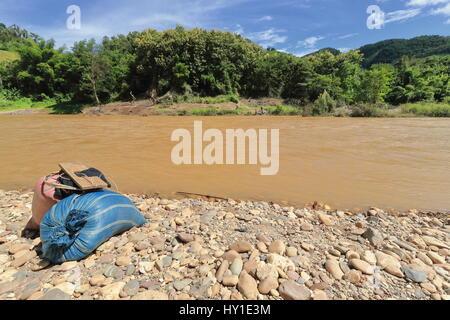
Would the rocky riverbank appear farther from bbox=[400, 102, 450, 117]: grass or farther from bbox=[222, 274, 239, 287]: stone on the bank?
bbox=[400, 102, 450, 117]: grass

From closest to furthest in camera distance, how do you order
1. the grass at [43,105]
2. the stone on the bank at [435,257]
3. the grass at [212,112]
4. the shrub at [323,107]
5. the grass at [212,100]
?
the stone on the bank at [435,257]
the shrub at [323,107]
the grass at [212,112]
the grass at [212,100]
the grass at [43,105]

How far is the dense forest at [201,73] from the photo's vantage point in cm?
2239

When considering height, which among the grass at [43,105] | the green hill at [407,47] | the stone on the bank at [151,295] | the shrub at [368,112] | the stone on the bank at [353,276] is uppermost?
the green hill at [407,47]

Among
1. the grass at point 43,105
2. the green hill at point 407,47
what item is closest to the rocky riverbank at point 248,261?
the grass at point 43,105

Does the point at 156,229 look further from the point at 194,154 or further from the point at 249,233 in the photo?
the point at 194,154

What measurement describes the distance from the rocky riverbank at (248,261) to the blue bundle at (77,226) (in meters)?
0.11

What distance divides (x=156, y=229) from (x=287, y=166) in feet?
10.9

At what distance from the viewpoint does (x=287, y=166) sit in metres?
4.82

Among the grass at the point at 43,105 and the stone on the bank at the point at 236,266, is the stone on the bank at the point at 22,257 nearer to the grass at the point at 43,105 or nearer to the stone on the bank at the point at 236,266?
the stone on the bank at the point at 236,266

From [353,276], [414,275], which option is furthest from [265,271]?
[414,275]

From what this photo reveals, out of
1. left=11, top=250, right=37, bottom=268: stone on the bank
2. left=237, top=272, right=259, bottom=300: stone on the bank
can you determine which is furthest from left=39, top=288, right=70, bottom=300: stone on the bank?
left=237, top=272, right=259, bottom=300: stone on the bank

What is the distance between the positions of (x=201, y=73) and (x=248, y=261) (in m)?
27.8

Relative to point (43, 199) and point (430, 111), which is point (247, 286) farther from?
point (430, 111)
